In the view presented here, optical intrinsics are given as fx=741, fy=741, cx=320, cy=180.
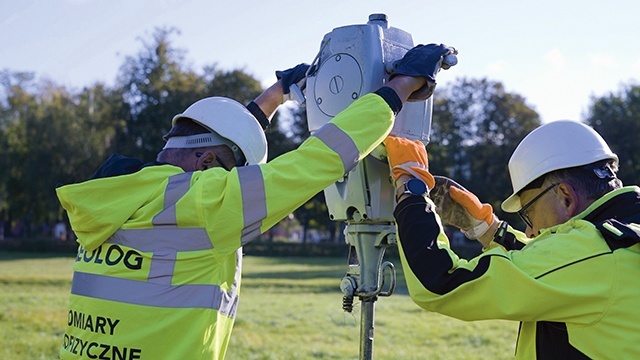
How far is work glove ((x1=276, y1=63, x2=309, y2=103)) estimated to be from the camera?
4.05 m

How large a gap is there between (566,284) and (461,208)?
4.16ft

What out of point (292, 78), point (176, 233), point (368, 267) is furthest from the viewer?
point (292, 78)

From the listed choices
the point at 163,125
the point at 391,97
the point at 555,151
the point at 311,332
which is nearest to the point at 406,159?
the point at 391,97

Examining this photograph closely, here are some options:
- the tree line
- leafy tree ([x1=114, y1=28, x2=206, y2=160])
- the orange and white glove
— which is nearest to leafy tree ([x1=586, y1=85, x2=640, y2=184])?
the tree line

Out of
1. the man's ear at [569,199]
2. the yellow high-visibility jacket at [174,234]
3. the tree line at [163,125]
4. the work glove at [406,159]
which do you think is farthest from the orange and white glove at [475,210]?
the tree line at [163,125]

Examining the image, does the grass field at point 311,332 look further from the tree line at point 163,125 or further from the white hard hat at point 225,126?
the tree line at point 163,125

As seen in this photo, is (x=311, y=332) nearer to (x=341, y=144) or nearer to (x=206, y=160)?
(x=206, y=160)

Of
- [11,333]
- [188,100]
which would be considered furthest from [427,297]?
[188,100]

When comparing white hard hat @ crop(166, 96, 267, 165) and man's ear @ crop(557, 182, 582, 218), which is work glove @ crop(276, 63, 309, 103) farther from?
man's ear @ crop(557, 182, 582, 218)

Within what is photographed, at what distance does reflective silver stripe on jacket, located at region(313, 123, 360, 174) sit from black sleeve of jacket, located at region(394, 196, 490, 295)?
12.0 inches

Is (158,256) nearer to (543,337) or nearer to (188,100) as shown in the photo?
(543,337)

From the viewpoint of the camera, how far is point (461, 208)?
3.97m

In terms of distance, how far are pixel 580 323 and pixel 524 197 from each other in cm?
74

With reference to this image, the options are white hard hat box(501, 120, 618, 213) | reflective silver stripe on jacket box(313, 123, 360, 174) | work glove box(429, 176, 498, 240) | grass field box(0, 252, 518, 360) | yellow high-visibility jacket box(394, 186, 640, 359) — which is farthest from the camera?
grass field box(0, 252, 518, 360)
